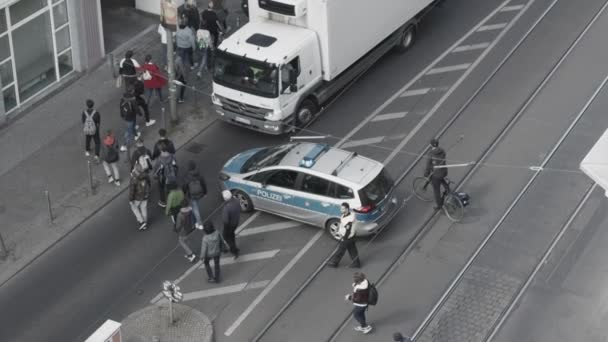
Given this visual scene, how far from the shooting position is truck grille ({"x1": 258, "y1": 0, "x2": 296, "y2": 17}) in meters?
27.9

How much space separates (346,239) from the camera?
76.9ft

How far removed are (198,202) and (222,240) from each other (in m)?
1.89

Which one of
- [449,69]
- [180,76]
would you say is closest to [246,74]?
[180,76]

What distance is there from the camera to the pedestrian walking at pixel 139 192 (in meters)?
24.5

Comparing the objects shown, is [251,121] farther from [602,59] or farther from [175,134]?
[602,59]

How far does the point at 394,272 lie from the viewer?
79.5ft

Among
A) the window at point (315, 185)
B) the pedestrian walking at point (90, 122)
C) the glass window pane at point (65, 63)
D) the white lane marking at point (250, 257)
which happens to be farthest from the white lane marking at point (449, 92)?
the glass window pane at point (65, 63)

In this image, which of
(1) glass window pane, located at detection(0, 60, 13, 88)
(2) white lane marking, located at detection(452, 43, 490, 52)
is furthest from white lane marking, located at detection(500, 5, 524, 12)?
(1) glass window pane, located at detection(0, 60, 13, 88)

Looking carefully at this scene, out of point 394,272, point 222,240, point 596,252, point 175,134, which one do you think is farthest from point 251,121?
point 596,252

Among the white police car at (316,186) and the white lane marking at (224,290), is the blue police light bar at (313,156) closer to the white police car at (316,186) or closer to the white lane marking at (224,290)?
the white police car at (316,186)

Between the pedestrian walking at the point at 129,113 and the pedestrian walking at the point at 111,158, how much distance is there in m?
1.05

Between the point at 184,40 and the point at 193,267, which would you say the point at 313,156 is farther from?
the point at 184,40

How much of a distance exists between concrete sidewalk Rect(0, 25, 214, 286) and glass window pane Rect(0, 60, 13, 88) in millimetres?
1078

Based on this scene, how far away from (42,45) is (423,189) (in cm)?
1139
